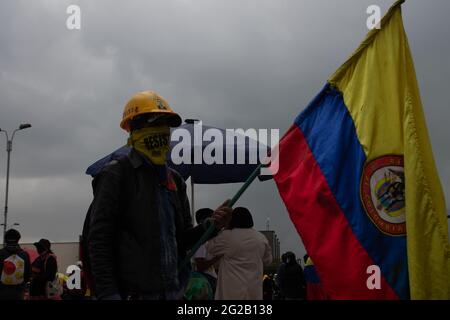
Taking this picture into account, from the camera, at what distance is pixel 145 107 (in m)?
3.36

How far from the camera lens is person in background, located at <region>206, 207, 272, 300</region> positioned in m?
6.46

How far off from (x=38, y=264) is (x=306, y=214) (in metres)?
6.48

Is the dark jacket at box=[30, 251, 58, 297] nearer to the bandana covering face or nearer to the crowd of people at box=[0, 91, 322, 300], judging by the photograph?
the crowd of people at box=[0, 91, 322, 300]

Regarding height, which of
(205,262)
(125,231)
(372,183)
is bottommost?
(205,262)

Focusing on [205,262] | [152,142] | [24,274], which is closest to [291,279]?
[205,262]

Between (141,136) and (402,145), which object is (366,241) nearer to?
(402,145)

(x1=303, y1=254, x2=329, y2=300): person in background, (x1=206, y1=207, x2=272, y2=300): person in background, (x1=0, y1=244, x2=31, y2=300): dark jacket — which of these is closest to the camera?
(x1=206, y1=207, x2=272, y2=300): person in background

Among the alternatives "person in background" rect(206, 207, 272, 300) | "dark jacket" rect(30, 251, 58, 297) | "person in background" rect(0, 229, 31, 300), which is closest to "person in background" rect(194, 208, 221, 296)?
"person in background" rect(206, 207, 272, 300)

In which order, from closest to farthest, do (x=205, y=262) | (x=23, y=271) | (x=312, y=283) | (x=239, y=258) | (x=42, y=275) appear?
(x=239, y=258) → (x=205, y=262) → (x=23, y=271) → (x=42, y=275) → (x=312, y=283)

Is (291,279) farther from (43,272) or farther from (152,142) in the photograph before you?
(152,142)

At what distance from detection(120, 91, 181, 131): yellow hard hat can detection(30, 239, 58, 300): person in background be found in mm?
6556

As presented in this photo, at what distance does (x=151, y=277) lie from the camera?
3.05 metres

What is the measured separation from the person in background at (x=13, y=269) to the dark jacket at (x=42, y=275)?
559 mm

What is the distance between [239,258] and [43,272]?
4150 millimetres
